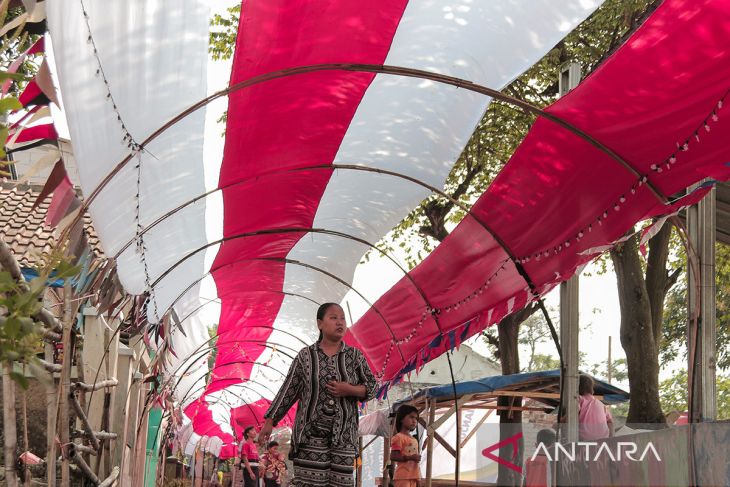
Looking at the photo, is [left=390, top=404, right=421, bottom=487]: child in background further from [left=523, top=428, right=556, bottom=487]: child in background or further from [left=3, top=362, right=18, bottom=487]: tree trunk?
[left=3, top=362, right=18, bottom=487]: tree trunk

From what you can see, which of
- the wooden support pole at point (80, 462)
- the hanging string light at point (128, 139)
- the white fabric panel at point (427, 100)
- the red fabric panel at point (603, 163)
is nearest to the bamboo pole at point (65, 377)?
Result: the wooden support pole at point (80, 462)

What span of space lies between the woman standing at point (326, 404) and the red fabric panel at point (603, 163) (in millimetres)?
1626

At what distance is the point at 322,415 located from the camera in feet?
19.4

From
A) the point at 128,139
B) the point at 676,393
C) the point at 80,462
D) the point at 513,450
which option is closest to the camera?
the point at 128,139

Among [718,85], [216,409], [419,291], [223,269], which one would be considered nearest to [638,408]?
[419,291]

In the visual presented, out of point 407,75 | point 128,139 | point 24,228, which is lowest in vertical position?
point 128,139

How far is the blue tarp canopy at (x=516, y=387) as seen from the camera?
13102mm

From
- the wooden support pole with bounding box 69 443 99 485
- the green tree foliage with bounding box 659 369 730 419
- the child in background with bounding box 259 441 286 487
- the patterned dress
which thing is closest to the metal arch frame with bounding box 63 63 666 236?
the patterned dress

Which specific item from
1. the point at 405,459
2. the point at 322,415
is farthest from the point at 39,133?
the point at 405,459

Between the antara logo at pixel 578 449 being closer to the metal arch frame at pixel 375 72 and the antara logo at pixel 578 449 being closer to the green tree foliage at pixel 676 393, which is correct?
the metal arch frame at pixel 375 72

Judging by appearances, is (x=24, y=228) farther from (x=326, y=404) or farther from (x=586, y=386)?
(x=586, y=386)

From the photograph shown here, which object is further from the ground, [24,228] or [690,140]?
[24,228]

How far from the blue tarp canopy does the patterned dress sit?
676 cm

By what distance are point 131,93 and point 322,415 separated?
2.55 meters
